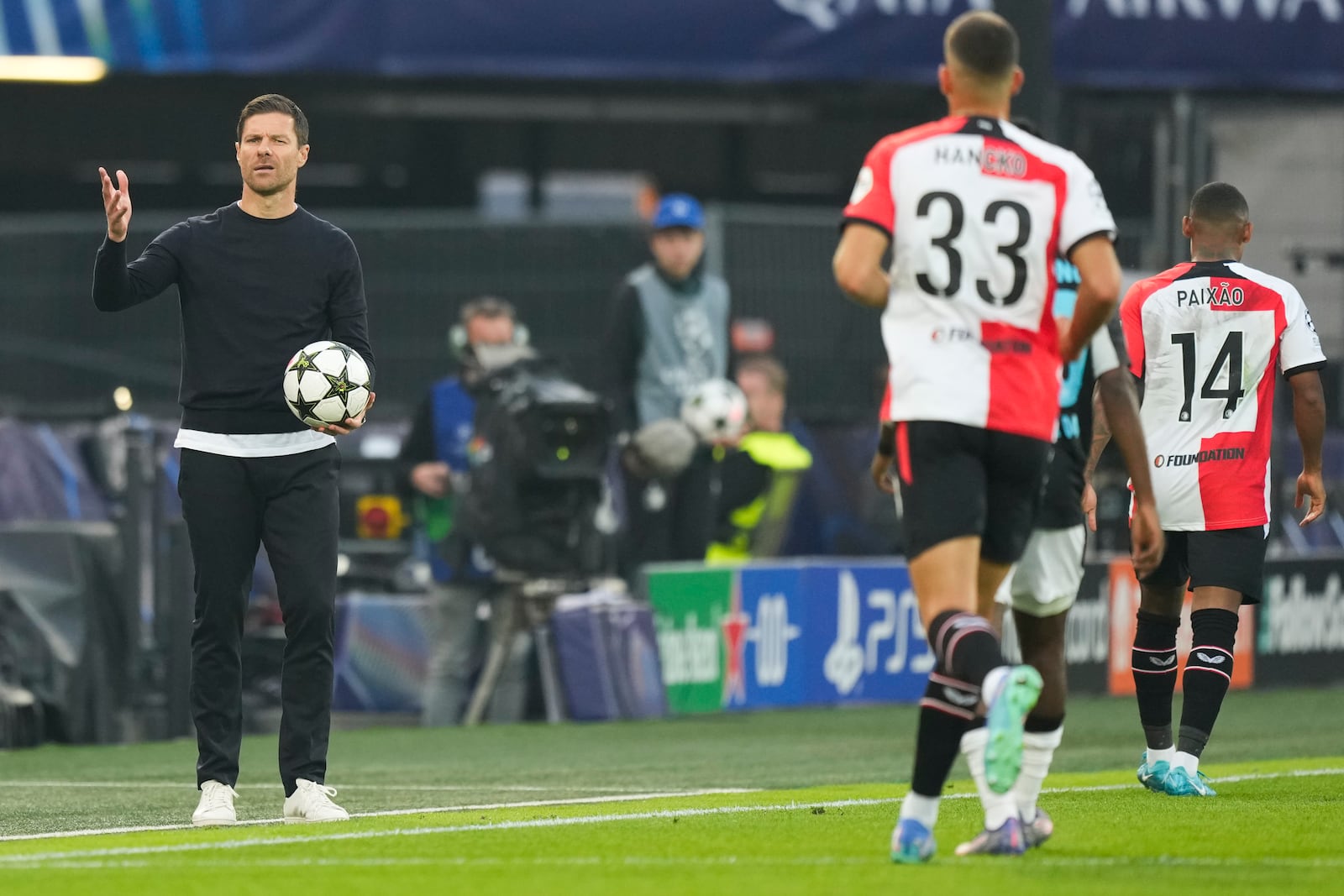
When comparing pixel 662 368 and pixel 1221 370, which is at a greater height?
pixel 1221 370

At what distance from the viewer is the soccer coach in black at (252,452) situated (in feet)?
26.0

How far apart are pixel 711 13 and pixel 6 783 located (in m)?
10.7

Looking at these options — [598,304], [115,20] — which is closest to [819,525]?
[598,304]

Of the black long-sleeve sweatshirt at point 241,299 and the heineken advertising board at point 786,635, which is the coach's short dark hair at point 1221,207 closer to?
the black long-sleeve sweatshirt at point 241,299

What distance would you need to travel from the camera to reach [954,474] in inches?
249

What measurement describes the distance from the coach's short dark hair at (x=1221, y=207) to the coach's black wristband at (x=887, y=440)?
286 cm

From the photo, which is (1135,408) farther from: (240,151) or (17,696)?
(17,696)

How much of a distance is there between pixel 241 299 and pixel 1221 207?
3.54 meters

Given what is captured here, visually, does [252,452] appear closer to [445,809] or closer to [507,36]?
[445,809]

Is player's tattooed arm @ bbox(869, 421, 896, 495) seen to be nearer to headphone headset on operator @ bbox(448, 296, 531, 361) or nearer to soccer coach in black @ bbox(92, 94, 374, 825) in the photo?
soccer coach in black @ bbox(92, 94, 374, 825)

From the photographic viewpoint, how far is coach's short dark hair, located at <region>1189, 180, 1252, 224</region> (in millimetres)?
9078

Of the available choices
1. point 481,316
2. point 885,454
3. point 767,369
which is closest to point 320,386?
point 885,454

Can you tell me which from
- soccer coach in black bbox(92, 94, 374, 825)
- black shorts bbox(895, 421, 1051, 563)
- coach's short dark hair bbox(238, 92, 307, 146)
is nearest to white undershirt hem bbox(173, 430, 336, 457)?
soccer coach in black bbox(92, 94, 374, 825)

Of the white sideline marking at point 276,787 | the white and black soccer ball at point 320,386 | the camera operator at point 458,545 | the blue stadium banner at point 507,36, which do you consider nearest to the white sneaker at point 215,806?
the white and black soccer ball at point 320,386
